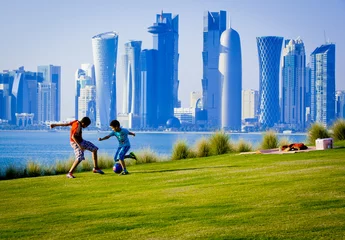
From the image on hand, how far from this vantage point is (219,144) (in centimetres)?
2205

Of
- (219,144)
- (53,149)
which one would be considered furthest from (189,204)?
(53,149)

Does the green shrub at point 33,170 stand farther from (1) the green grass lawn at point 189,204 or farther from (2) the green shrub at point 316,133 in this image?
Answer: (2) the green shrub at point 316,133

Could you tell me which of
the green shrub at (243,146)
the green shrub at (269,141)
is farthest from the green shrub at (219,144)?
A: the green shrub at (269,141)

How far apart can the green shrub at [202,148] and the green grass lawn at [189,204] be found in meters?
6.77

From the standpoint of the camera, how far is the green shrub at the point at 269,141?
22734 mm

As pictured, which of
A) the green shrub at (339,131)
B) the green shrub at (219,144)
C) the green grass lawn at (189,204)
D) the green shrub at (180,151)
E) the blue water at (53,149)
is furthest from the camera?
the blue water at (53,149)

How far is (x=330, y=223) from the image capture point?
333 inches

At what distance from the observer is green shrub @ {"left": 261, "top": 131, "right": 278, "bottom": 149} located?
2273cm

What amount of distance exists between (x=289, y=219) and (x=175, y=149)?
13.2 meters

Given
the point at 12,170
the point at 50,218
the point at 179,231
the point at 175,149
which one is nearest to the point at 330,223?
the point at 179,231

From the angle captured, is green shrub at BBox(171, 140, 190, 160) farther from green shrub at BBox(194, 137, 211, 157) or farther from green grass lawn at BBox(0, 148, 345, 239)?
green grass lawn at BBox(0, 148, 345, 239)

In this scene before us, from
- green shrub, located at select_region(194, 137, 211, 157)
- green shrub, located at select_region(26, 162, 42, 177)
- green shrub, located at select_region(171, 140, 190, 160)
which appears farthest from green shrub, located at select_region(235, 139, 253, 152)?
green shrub, located at select_region(26, 162, 42, 177)

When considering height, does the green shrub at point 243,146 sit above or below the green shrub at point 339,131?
below

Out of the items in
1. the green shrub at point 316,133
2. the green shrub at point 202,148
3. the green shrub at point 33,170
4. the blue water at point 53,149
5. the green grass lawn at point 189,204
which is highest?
the green shrub at point 316,133
